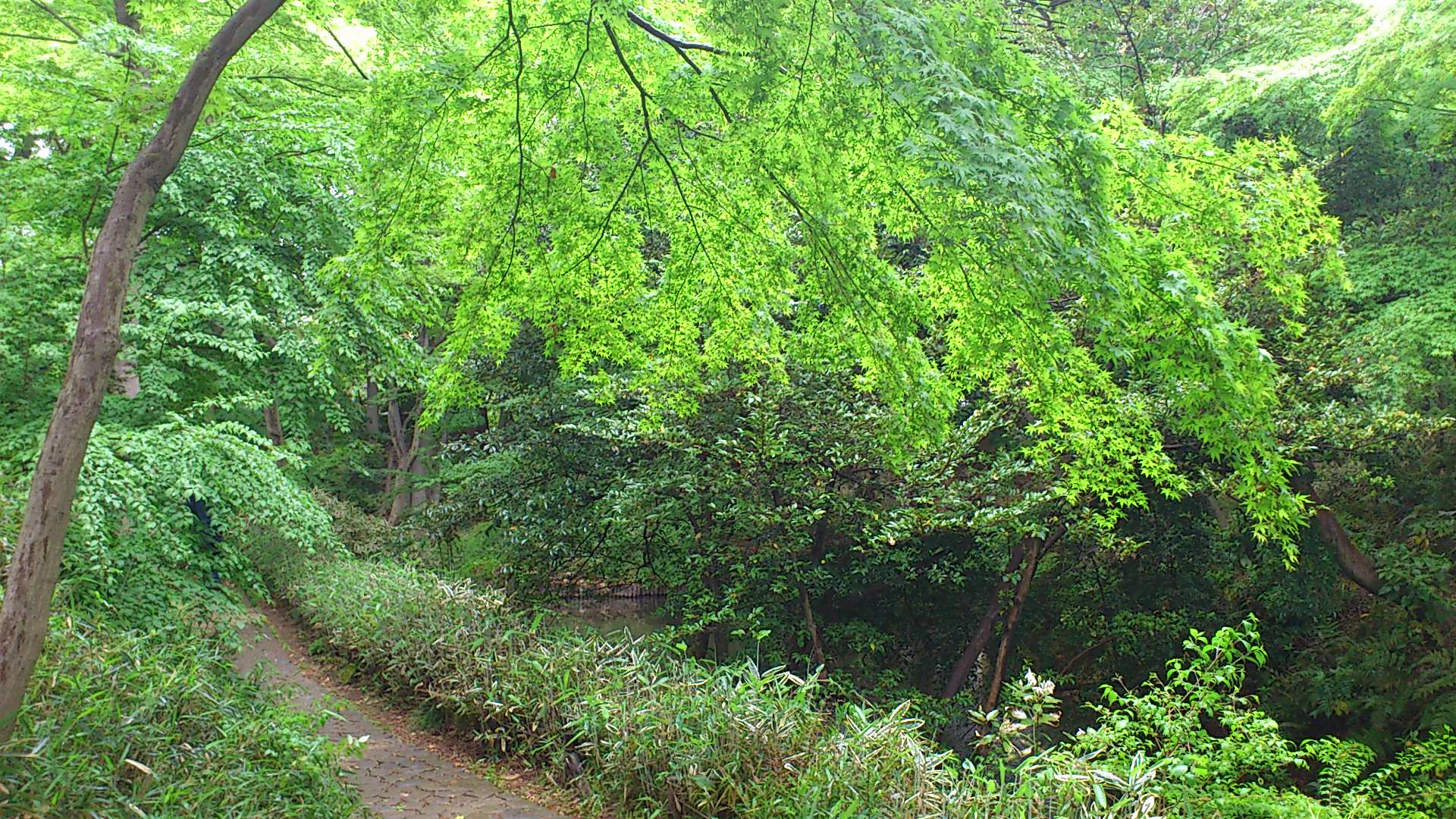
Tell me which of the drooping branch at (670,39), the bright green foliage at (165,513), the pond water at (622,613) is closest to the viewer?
the drooping branch at (670,39)

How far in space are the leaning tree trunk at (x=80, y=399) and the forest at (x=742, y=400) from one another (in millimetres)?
17

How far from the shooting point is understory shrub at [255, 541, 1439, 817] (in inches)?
159

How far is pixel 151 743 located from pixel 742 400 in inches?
194

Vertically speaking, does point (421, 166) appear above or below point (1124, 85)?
below

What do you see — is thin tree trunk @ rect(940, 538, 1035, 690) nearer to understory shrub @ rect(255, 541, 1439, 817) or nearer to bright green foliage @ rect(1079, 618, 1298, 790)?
understory shrub @ rect(255, 541, 1439, 817)

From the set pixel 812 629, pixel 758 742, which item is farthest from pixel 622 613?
pixel 758 742

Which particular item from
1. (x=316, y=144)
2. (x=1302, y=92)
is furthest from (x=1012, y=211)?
(x=1302, y=92)

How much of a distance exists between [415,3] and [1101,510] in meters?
6.80

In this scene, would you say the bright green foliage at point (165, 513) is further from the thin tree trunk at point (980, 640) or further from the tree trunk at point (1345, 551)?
the tree trunk at point (1345, 551)

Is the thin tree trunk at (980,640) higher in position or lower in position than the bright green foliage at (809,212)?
lower

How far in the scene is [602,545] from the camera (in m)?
8.85

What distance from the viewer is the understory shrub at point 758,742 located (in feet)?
13.2

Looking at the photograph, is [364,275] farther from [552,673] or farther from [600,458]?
[600,458]

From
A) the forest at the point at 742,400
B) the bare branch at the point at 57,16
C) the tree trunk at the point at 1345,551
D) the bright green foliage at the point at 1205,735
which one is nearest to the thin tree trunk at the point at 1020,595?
the forest at the point at 742,400
